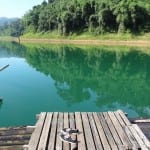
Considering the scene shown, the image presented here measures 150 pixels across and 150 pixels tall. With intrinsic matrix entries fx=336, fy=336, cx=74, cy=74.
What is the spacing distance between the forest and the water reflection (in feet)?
82.9

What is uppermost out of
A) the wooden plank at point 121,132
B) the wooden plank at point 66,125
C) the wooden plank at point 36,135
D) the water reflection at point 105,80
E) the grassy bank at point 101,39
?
the wooden plank at point 36,135

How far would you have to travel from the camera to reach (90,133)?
7.90 m

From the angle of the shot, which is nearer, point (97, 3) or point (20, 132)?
point (20, 132)

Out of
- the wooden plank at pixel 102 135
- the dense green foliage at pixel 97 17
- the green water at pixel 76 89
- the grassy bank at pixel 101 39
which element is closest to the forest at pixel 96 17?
the dense green foliage at pixel 97 17

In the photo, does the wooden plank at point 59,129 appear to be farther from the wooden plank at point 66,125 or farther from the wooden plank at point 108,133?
the wooden plank at point 108,133

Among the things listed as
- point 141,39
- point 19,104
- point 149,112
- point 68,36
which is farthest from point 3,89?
point 68,36

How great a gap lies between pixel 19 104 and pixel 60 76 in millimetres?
10791

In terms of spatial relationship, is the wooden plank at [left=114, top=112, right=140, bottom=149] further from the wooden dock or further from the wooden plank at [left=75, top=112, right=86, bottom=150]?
the wooden plank at [left=75, top=112, right=86, bottom=150]

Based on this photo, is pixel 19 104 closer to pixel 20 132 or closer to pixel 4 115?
pixel 4 115

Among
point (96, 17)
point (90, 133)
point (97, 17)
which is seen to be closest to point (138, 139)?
point (90, 133)

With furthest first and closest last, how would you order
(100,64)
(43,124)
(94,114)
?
(100,64) → (94,114) → (43,124)

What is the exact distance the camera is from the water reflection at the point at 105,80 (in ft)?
63.6

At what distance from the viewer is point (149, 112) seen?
16.6m

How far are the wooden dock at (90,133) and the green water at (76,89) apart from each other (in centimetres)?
609
